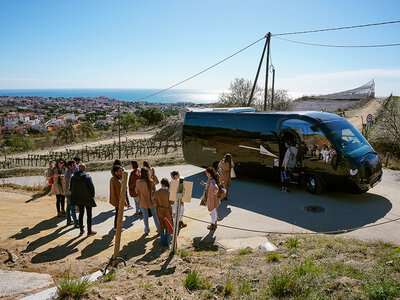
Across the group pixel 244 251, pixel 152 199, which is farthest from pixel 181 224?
pixel 244 251

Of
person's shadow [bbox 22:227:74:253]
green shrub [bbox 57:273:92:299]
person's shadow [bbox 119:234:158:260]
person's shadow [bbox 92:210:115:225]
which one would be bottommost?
person's shadow [bbox 92:210:115:225]

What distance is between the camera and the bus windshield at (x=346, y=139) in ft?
32.1

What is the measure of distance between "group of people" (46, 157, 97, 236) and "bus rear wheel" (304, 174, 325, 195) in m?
7.38

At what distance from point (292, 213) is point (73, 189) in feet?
20.7

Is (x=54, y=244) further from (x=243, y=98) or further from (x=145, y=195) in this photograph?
(x=243, y=98)

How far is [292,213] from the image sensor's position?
360 inches

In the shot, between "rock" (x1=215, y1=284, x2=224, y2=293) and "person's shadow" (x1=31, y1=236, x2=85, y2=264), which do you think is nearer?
"rock" (x1=215, y1=284, x2=224, y2=293)

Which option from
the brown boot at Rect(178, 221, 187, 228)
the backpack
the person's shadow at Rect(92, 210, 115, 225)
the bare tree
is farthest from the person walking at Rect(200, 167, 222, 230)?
the bare tree

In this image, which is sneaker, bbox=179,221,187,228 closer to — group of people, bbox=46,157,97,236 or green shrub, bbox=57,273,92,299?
group of people, bbox=46,157,97,236

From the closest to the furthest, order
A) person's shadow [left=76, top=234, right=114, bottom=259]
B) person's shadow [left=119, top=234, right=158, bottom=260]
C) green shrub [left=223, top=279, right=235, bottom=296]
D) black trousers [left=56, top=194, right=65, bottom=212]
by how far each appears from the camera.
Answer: green shrub [left=223, top=279, right=235, bottom=296] < person's shadow [left=119, top=234, right=158, bottom=260] < person's shadow [left=76, top=234, right=114, bottom=259] < black trousers [left=56, top=194, right=65, bottom=212]

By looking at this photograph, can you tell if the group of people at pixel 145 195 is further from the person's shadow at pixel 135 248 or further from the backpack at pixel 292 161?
the backpack at pixel 292 161

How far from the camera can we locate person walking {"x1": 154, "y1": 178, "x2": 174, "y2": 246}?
6.73 metres

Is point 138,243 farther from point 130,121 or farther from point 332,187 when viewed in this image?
point 130,121

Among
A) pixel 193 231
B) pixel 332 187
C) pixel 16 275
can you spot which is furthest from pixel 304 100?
pixel 16 275
